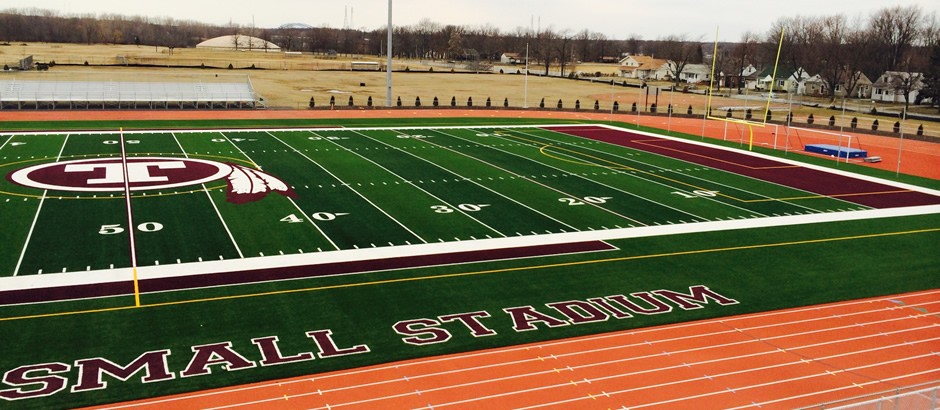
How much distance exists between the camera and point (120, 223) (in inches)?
894

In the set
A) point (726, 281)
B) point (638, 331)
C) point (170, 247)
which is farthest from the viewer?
point (170, 247)

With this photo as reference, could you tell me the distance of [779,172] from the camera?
35188 mm

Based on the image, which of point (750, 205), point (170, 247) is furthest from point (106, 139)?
point (750, 205)

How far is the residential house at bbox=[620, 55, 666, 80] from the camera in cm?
14338

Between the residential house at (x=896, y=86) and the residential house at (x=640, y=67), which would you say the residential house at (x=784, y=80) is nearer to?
the residential house at (x=896, y=86)

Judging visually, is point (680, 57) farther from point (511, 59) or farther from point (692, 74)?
point (511, 59)

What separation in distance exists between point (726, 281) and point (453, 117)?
39.6 m

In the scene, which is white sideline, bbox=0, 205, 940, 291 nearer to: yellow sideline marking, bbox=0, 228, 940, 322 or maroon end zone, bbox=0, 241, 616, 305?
maroon end zone, bbox=0, 241, 616, 305

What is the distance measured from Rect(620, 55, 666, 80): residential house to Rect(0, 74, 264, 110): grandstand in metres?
88.5

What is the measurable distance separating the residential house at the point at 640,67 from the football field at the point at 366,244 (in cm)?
10809

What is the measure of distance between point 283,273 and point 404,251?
3.42 metres

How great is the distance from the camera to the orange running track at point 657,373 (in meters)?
12.4

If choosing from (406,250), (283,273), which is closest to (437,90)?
(406,250)

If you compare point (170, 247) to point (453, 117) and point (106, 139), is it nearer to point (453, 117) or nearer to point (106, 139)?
point (106, 139)
